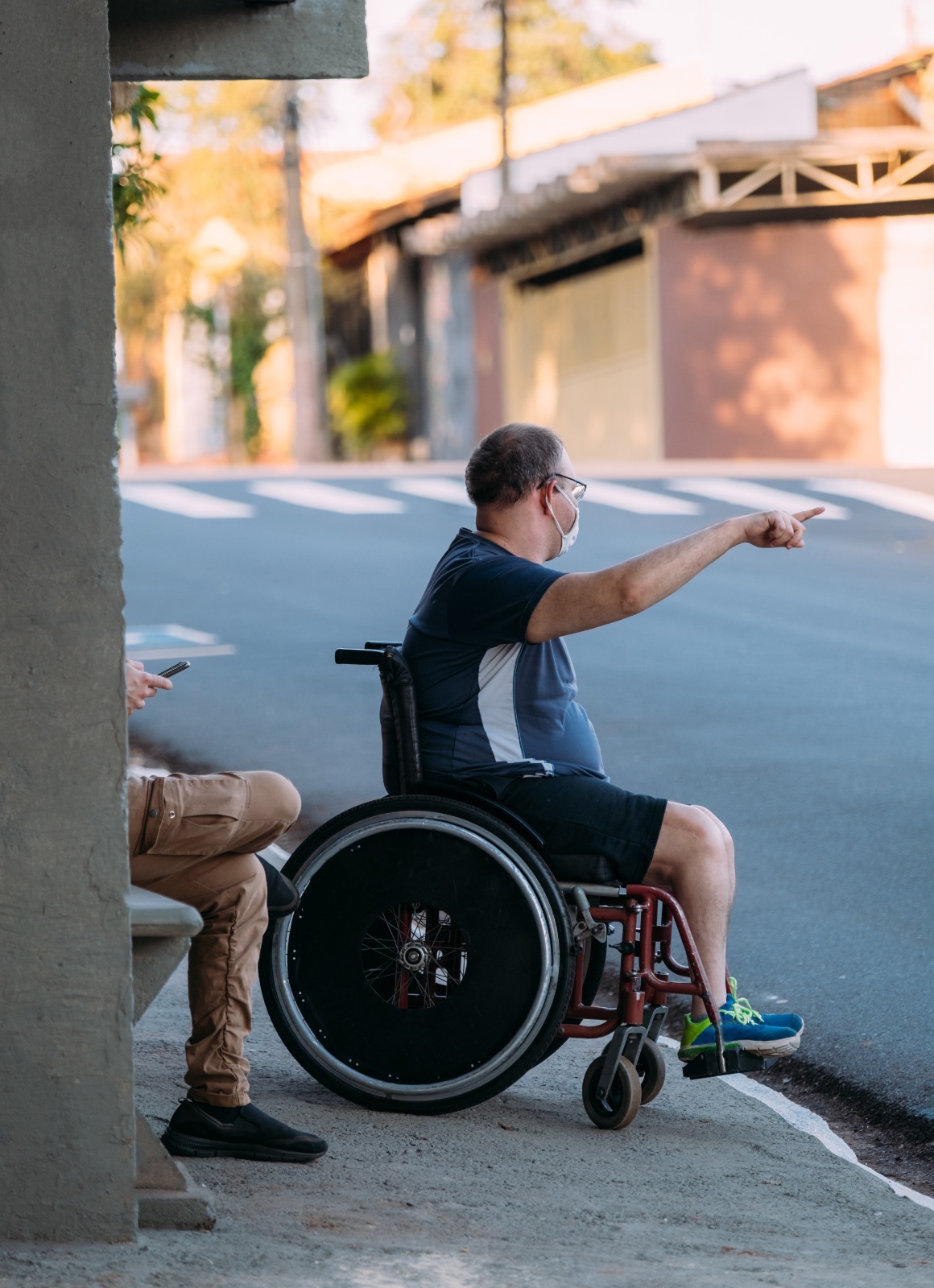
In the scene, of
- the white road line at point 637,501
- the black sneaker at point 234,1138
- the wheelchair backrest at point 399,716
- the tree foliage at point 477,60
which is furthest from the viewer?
the tree foliage at point 477,60

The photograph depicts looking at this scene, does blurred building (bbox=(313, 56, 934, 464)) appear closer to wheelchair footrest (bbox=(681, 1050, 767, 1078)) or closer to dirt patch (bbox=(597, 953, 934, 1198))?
dirt patch (bbox=(597, 953, 934, 1198))

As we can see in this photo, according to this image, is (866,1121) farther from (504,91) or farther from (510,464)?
(504,91)

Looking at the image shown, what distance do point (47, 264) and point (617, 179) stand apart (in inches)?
1093

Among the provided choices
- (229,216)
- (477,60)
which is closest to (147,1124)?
(229,216)

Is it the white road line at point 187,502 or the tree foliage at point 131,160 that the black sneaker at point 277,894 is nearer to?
the tree foliage at point 131,160

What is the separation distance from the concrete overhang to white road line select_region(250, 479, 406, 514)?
48.3 feet

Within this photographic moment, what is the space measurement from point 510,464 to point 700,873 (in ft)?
3.68

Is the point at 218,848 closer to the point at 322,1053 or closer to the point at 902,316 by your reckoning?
the point at 322,1053

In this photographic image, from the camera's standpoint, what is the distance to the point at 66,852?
10.8 ft

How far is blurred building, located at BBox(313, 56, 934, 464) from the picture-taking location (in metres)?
30.2

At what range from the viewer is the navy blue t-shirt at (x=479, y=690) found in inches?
182

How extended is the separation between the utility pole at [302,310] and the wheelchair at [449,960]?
1435 inches

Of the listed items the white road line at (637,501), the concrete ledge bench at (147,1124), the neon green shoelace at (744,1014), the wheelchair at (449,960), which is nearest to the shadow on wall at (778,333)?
the white road line at (637,501)

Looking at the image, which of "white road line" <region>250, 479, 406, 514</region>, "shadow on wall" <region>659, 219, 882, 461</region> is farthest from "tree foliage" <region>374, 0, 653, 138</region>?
"white road line" <region>250, 479, 406, 514</region>
